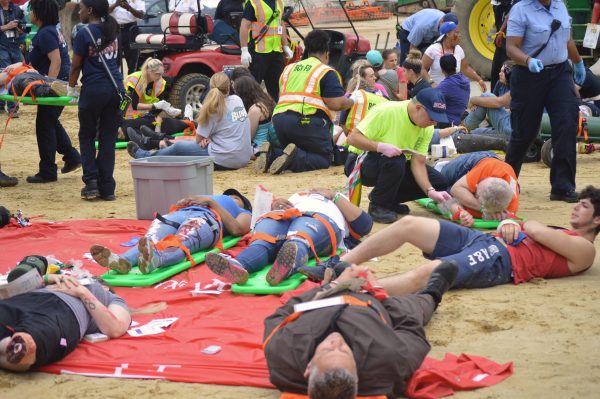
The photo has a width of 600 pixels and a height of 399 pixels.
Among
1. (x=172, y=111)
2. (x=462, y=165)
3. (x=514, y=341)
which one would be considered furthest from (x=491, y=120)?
(x=514, y=341)

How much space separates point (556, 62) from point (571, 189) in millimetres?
1127

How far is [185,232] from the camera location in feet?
22.2

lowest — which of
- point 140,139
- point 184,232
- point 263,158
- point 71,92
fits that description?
point 140,139

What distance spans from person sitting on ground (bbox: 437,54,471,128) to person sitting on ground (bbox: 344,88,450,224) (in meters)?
2.92

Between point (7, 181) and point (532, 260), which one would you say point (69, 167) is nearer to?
point (7, 181)

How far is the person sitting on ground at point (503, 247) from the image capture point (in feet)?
19.8

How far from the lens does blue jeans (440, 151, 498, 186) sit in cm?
813

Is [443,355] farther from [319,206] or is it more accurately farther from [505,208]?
[505,208]

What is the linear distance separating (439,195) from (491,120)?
3.45 meters

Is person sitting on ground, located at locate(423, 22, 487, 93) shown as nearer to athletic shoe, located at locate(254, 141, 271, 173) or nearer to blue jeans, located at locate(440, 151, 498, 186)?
athletic shoe, located at locate(254, 141, 271, 173)

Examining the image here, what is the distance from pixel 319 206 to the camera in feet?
21.7

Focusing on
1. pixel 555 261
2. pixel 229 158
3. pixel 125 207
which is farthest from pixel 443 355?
pixel 229 158

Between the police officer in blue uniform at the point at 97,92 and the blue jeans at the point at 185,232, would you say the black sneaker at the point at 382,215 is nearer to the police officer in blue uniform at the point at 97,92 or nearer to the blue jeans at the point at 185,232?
the blue jeans at the point at 185,232

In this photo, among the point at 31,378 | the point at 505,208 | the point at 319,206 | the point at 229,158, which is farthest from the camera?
the point at 229,158
